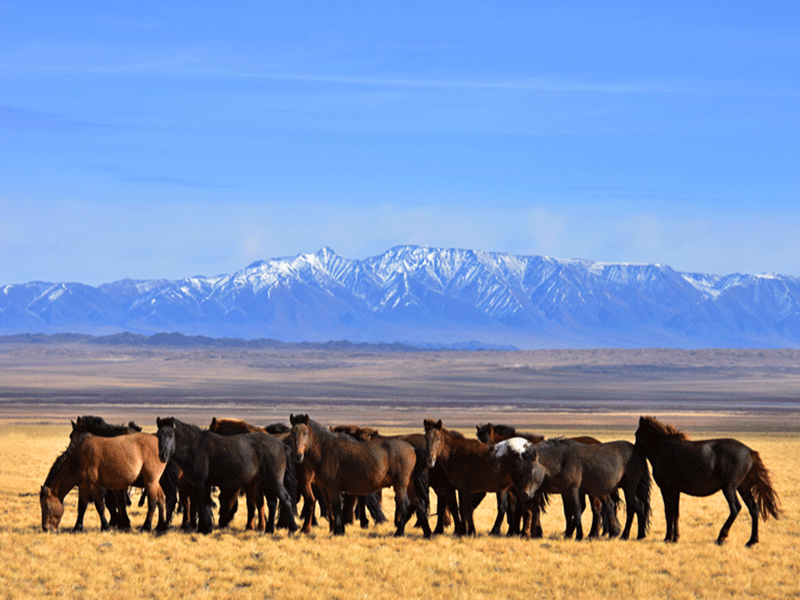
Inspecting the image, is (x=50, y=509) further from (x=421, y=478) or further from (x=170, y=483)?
(x=421, y=478)

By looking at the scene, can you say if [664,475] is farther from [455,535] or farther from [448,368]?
[448,368]

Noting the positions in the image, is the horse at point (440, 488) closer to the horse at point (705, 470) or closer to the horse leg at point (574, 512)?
the horse leg at point (574, 512)

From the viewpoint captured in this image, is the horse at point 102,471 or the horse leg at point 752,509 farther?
the horse leg at point 752,509

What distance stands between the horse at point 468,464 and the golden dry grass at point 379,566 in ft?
2.68

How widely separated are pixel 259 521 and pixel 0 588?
4.54 metres

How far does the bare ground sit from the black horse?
3428 centimetres

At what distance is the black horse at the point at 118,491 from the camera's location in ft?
48.1

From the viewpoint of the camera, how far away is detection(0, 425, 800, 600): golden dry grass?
1179cm

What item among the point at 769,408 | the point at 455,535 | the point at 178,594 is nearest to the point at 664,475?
the point at 455,535

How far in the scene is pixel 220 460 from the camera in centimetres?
1420

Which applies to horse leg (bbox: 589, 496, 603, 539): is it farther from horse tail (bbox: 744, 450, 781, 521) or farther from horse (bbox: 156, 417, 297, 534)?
horse (bbox: 156, 417, 297, 534)

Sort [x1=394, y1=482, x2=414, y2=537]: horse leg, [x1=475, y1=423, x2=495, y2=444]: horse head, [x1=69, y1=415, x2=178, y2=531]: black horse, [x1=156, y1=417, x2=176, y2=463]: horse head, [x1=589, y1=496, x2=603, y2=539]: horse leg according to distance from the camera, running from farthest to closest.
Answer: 1. [x1=475, y1=423, x2=495, y2=444]: horse head
2. [x1=589, y1=496, x2=603, y2=539]: horse leg
3. [x1=69, y1=415, x2=178, y2=531]: black horse
4. [x1=394, y1=482, x2=414, y2=537]: horse leg
5. [x1=156, y1=417, x2=176, y2=463]: horse head

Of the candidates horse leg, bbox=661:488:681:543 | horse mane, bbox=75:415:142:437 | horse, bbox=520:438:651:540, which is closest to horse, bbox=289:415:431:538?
horse, bbox=520:438:651:540

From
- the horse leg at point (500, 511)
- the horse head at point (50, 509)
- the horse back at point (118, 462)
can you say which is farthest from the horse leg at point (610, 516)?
the horse head at point (50, 509)
